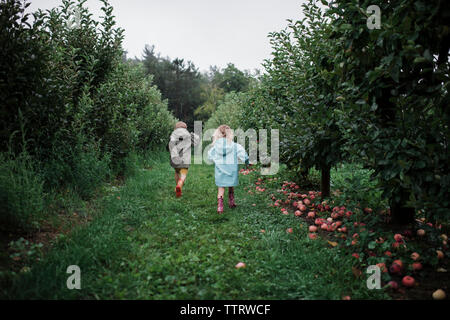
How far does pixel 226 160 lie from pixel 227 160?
0.02m

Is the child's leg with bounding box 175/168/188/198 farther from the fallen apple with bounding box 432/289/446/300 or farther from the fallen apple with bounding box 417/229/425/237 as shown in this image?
the fallen apple with bounding box 432/289/446/300

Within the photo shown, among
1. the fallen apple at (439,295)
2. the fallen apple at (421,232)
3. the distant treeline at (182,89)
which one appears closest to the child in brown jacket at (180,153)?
the fallen apple at (421,232)

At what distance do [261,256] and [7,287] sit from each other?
2.45m

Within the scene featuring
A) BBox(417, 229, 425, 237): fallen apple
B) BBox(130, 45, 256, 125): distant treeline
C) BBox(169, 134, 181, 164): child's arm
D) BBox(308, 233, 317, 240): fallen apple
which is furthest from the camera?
BBox(130, 45, 256, 125): distant treeline

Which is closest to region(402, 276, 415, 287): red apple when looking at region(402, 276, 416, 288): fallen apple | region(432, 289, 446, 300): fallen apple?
region(402, 276, 416, 288): fallen apple

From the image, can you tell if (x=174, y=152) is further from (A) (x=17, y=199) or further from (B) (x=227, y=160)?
(A) (x=17, y=199)

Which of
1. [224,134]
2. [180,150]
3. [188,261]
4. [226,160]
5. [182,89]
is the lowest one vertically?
[188,261]

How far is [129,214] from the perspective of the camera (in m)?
4.40

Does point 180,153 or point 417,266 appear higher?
point 180,153

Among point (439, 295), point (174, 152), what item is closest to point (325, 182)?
point (439, 295)

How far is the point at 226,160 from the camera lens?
561 centimetres

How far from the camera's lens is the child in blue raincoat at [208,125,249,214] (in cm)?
553

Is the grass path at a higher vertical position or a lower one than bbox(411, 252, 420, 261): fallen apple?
lower
